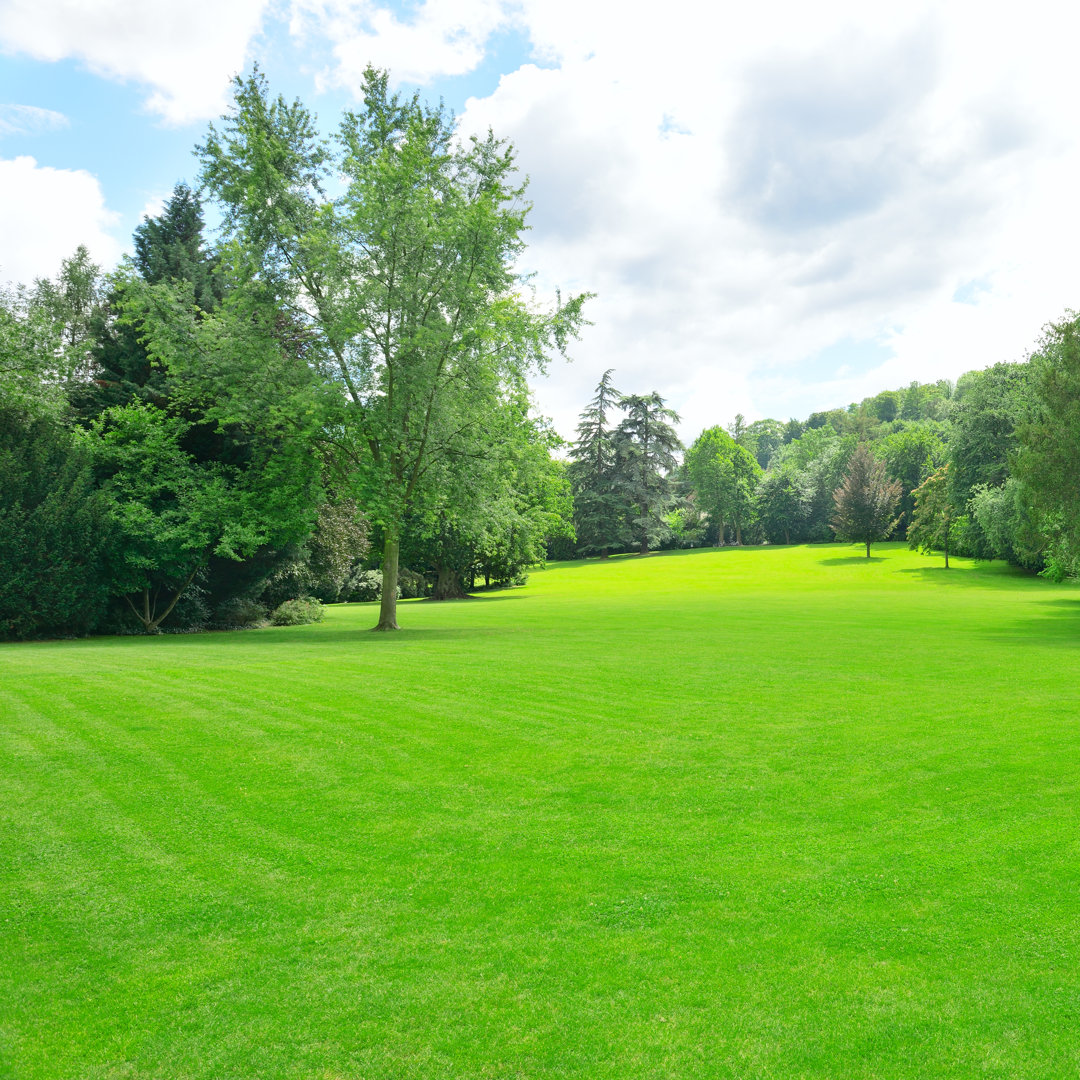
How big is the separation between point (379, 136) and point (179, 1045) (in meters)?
28.4

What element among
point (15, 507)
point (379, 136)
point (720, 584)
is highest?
point (379, 136)

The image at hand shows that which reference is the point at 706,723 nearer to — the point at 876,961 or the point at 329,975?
the point at 876,961

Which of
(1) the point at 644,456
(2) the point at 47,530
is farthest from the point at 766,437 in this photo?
(2) the point at 47,530

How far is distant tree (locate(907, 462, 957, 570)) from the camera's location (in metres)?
62.1

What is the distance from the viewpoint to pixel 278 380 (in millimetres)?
24750

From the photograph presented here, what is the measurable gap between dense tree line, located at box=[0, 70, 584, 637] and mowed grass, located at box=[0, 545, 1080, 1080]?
11.2m

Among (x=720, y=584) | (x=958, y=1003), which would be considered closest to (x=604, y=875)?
(x=958, y=1003)

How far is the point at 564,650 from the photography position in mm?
18609

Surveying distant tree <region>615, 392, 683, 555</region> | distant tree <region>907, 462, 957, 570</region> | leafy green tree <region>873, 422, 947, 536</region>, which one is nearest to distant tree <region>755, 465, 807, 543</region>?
leafy green tree <region>873, 422, 947, 536</region>

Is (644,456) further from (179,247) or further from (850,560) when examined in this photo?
(179,247)

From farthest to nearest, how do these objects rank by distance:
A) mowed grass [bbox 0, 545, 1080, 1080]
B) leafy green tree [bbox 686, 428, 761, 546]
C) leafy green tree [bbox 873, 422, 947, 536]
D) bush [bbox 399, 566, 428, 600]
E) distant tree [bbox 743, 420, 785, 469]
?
1. distant tree [bbox 743, 420, 785, 469]
2. leafy green tree [bbox 686, 428, 761, 546]
3. leafy green tree [bbox 873, 422, 947, 536]
4. bush [bbox 399, 566, 428, 600]
5. mowed grass [bbox 0, 545, 1080, 1080]

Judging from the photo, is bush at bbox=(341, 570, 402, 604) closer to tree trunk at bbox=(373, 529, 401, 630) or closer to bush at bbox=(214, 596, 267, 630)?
bush at bbox=(214, 596, 267, 630)

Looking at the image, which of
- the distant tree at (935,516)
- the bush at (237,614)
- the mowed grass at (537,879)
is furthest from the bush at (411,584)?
the distant tree at (935,516)

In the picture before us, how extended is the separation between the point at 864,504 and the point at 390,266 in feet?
198
